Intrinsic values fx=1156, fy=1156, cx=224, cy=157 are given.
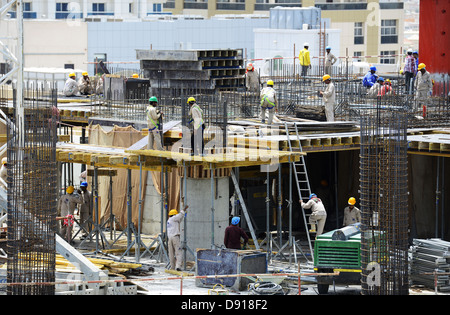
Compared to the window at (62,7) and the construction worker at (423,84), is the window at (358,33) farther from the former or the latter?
the construction worker at (423,84)

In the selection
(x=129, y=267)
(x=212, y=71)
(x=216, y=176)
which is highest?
(x=212, y=71)

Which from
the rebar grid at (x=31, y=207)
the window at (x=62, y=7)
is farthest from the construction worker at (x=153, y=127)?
the window at (x=62, y=7)

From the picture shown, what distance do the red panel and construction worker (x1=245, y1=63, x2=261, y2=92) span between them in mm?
9631

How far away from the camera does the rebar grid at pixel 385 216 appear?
23.1 metres

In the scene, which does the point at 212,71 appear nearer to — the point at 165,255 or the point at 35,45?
the point at 165,255

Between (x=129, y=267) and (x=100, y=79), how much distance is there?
16.8 metres

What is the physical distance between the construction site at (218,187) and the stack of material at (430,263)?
0.04 metres

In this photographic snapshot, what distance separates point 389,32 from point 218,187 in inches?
3522

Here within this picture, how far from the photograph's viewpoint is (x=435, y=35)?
46.4m

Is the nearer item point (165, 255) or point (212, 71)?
point (165, 255)

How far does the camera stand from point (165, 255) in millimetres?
29078

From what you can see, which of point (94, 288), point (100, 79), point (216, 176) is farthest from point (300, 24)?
point (94, 288)

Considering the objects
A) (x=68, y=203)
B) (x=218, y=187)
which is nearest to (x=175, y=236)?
(x=218, y=187)
